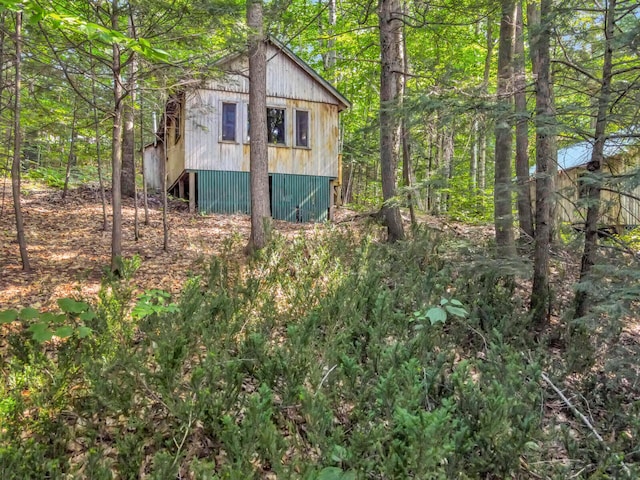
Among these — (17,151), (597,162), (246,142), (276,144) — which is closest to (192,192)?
(246,142)

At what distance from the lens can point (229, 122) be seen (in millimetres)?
13500

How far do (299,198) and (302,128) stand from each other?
243cm

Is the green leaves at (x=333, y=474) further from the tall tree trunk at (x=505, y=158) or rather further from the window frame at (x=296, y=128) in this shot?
the window frame at (x=296, y=128)

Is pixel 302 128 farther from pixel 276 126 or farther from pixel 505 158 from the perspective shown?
pixel 505 158

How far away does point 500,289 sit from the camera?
20.5 feet

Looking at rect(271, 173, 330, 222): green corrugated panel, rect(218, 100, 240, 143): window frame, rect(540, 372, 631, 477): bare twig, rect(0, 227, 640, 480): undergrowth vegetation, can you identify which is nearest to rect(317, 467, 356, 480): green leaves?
rect(0, 227, 640, 480): undergrowth vegetation

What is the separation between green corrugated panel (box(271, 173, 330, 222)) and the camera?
542 inches

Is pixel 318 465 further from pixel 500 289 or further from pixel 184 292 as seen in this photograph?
pixel 500 289

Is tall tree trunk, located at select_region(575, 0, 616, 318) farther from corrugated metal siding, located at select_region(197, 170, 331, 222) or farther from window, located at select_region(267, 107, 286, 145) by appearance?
window, located at select_region(267, 107, 286, 145)

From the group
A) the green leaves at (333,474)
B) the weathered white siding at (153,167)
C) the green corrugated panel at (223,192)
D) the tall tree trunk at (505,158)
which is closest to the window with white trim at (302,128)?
the green corrugated panel at (223,192)

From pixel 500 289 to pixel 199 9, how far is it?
619 centimetres

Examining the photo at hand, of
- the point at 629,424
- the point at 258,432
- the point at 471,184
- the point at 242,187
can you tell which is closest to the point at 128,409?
the point at 258,432

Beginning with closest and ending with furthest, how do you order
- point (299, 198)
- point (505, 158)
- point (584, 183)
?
point (584, 183) < point (505, 158) < point (299, 198)

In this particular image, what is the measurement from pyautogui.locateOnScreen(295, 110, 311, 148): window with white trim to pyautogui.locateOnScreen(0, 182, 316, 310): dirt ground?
364cm
